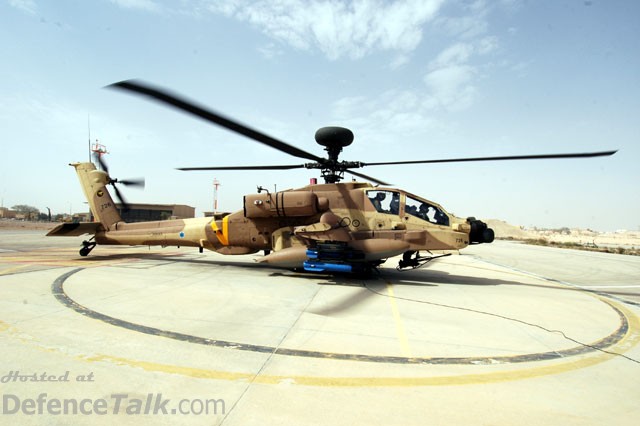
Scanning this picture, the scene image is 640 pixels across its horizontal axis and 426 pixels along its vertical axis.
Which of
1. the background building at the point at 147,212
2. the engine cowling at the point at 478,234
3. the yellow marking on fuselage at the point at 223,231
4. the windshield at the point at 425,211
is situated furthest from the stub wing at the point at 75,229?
the background building at the point at 147,212

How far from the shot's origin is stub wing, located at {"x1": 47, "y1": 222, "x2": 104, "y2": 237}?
37.8 ft

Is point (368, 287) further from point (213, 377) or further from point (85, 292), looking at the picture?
point (85, 292)

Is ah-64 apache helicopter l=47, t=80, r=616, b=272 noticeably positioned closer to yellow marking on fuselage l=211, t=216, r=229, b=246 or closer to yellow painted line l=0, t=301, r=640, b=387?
yellow marking on fuselage l=211, t=216, r=229, b=246

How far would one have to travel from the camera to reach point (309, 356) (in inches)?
143

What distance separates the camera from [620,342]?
4.55 meters

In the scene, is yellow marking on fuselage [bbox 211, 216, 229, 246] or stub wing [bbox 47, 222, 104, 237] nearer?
yellow marking on fuselage [bbox 211, 216, 229, 246]

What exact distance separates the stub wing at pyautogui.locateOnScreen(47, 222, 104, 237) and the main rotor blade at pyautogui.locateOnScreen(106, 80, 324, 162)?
9.58m

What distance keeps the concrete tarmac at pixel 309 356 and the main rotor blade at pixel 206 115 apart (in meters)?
3.63

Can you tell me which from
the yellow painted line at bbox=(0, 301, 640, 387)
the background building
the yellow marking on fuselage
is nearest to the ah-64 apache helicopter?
the yellow marking on fuselage

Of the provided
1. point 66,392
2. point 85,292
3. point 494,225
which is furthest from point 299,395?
point 494,225

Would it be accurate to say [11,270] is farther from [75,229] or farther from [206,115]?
[206,115]

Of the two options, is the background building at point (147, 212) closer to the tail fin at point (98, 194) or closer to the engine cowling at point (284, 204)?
the tail fin at point (98, 194)

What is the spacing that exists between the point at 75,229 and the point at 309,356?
13012 millimetres

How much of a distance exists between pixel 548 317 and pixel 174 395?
6.47 meters
